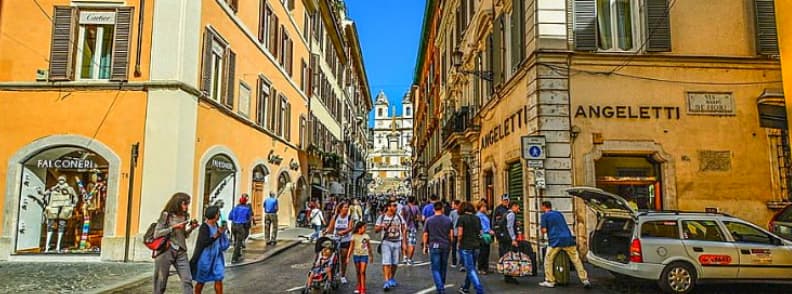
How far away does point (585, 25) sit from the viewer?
12391 mm

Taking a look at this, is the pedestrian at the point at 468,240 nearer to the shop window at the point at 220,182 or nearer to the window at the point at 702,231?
the window at the point at 702,231

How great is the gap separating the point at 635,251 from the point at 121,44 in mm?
12198

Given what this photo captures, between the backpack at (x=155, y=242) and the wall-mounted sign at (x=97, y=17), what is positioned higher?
the wall-mounted sign at (x=97, y=17)

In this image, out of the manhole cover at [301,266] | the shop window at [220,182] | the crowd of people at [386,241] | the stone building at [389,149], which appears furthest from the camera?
the stone building at [389,149]

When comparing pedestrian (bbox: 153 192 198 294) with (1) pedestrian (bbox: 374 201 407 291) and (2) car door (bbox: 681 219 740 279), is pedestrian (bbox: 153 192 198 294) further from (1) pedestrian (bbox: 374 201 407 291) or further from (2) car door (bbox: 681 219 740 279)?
(2) car door (bbox: 681 219 740 279)

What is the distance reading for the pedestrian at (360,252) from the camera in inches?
325

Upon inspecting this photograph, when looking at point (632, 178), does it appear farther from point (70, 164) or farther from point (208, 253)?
point (70, 164)

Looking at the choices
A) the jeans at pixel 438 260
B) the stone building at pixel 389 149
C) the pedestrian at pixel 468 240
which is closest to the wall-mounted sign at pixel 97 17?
the jeans at pixel 438 260

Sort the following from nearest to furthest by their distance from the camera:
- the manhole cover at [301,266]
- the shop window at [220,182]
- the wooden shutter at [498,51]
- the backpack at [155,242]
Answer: the backpack at [155,242]
the manhole cover at [301,266]
the shop window at [220,182]
the wooden shutter at [498,51]

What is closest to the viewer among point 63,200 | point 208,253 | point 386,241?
point 208,253

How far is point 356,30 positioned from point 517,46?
36.6 metres

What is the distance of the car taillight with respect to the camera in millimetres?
8438

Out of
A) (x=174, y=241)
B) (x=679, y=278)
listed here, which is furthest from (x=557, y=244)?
(x=174, y=241)

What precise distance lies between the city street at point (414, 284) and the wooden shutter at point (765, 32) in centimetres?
621
